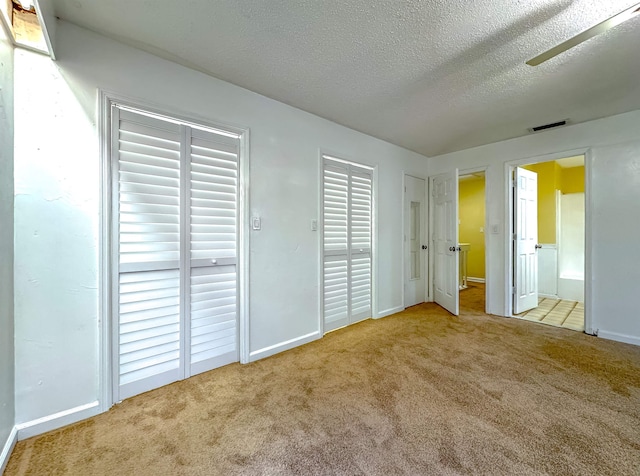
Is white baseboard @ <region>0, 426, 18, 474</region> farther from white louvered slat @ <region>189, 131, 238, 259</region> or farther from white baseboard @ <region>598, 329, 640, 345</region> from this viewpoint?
white baseboard @ <region>598, 329, 640, 345</region>

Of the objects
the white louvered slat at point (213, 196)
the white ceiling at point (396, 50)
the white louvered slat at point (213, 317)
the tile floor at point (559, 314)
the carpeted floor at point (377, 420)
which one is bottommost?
the carpeted floor at point (377, 420)

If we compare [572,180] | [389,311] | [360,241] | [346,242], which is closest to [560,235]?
[572,180]

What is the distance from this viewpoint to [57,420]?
1.54 meters

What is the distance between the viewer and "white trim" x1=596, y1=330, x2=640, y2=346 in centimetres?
273

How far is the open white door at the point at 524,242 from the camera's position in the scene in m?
3.61

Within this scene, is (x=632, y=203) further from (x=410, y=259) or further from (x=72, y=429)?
(x=72, y=429)

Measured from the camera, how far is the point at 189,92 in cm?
202

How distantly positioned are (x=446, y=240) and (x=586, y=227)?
1.48 metres

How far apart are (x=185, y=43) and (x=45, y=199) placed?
1.29m

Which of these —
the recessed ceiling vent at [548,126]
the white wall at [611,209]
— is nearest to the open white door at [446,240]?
the recessed ceiling vent at [548,126]

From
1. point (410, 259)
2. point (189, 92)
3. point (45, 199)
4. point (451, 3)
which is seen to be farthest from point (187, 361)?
point (410, 259)

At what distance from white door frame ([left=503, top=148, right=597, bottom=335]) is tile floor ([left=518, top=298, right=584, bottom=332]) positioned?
236 millimetres

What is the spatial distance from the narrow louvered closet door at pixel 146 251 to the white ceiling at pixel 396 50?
62cm

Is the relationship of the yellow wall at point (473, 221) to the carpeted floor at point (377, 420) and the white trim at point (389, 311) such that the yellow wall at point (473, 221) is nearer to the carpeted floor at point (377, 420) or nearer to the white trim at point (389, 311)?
the white trim at point (389, 311)
